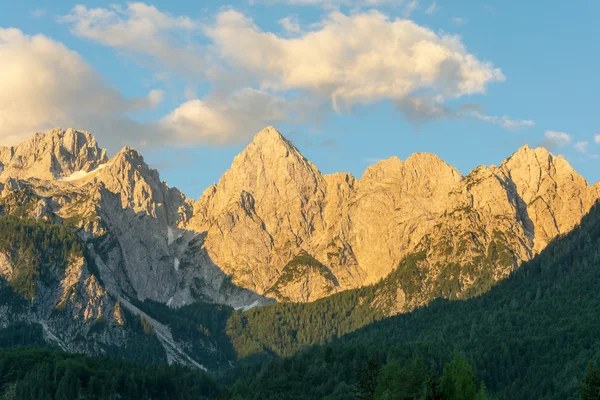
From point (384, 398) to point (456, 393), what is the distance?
1521 cm

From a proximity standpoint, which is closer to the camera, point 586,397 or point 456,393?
Answer: point 586,397

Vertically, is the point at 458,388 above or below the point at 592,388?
above

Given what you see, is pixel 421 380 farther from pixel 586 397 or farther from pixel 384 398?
pixel 586 397

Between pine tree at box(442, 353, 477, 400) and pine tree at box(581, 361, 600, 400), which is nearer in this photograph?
pine tree at box(581, 361, 600, 400)

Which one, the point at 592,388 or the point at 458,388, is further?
the point at 458,388

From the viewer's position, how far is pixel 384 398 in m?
198

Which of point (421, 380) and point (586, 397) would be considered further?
point (421, 380)

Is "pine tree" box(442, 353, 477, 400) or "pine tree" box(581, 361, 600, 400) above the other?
"pine tree" box(442, 353, 477, 400)

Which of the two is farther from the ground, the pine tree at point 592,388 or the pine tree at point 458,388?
the pine tree at point 458,388

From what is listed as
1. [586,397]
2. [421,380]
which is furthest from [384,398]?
[586,397]

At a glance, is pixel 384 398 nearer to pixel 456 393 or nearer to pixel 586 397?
pixel 456 393

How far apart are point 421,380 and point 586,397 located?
47670 millimetres

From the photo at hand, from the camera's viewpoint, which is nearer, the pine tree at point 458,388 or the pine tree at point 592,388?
the pine tree at point 592,388

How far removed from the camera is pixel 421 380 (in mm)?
193500
